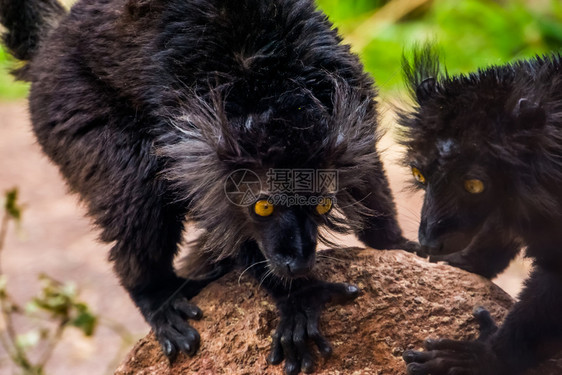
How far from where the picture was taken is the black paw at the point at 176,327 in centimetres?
373

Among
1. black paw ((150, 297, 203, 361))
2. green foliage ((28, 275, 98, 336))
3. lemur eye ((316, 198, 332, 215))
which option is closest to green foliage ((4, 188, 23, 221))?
green foliage ((28, 275, 98, 336))

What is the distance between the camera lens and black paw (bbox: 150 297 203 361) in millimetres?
3730

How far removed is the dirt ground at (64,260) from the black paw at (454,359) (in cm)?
301

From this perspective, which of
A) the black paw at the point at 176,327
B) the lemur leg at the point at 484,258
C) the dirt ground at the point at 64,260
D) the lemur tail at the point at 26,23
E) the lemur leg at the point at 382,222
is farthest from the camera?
the dirt ground at the point at 64,260

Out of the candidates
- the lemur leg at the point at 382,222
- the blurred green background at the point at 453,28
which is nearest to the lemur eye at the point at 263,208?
the lemur leg at the point at 382,222

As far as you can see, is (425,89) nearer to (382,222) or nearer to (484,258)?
(382,222)

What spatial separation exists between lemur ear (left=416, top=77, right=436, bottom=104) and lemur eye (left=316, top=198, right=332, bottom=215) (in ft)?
2.58

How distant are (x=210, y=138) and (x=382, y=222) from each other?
4.24 feet

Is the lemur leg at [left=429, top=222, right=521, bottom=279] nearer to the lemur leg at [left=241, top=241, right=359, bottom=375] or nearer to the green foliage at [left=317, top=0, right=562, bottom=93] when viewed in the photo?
the lemur leg at [left=241, top=241, right=359, bottom=375]

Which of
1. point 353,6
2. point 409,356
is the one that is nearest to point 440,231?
point 409,356

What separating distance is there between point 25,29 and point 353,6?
25.5 ft

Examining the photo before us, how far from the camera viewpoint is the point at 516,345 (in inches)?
134

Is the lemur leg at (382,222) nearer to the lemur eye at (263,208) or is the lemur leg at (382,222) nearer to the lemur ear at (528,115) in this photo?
the lemur eye at (263,208)

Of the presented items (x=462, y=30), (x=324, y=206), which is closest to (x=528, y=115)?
(x=324, y=206)
